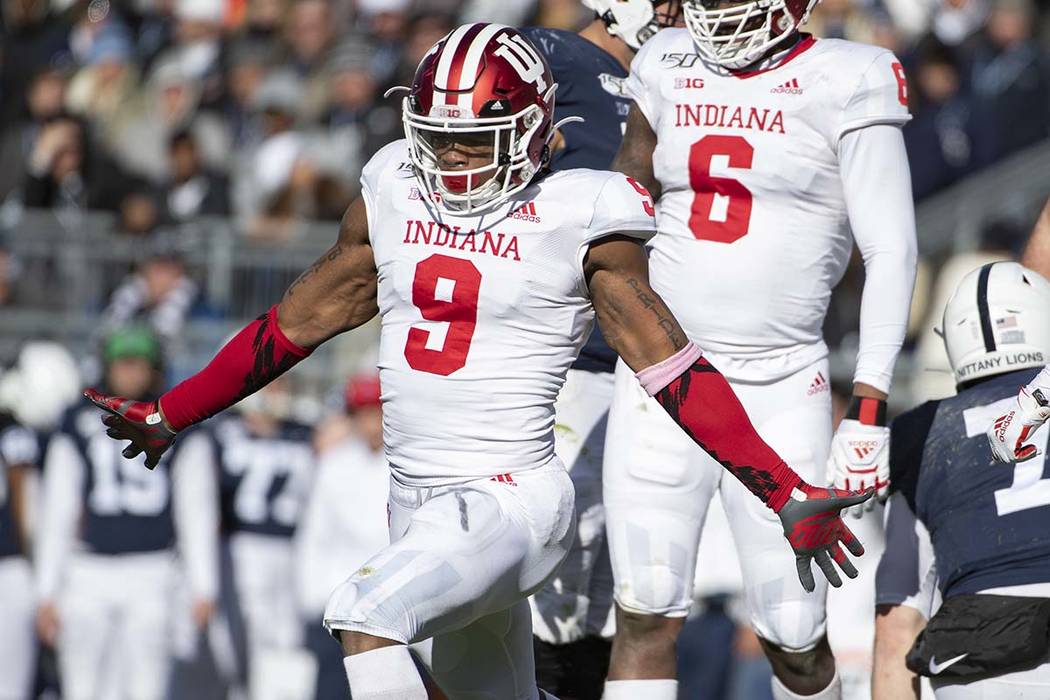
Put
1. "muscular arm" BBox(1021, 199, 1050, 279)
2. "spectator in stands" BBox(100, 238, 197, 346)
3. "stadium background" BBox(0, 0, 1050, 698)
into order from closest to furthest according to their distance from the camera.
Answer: "muscular arm" BBox(1021, 199, 1050, 279) < "stadium background" BBox(0, 0, 1050, 698) < "spectator in stands" BBox(100, 238, 197, 346)

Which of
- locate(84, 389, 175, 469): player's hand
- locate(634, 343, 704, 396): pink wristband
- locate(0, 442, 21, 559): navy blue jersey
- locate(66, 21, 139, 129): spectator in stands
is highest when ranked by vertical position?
locate(634, 343, 704, 396): pink wristband

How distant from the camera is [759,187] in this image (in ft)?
18.3

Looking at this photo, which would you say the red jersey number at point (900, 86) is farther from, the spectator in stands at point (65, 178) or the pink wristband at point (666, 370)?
the spectator in stands at point (65, 178)

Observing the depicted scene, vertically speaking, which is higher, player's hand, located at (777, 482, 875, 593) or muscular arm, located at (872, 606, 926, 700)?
player's hand, located at (777, 482, 875, 593)

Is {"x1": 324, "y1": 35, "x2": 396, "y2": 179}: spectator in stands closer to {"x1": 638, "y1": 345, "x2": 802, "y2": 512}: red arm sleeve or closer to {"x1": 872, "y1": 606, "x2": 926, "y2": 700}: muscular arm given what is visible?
{"x1": 872, "y1": 606, "x2": 926, "y2": 700}: muscular arm


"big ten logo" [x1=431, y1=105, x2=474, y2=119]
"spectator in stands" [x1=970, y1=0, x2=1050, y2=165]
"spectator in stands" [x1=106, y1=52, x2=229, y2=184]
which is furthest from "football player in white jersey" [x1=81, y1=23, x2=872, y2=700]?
"spectator in stands" [x1=106, y1=52, x2=229, y2=184]

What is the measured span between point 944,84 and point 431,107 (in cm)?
754

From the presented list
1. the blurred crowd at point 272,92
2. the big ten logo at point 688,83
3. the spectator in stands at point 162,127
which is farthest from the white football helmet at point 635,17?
the spectator in stands at point 162,127

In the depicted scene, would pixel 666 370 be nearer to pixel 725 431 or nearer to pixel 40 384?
pixel 725 431

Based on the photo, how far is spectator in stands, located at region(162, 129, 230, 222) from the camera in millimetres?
12570

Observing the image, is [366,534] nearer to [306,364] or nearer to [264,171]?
[306,364]

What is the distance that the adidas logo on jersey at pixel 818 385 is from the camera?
568cm

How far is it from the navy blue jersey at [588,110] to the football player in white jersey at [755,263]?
0.50m

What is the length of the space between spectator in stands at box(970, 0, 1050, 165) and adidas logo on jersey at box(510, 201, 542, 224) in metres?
7.41
